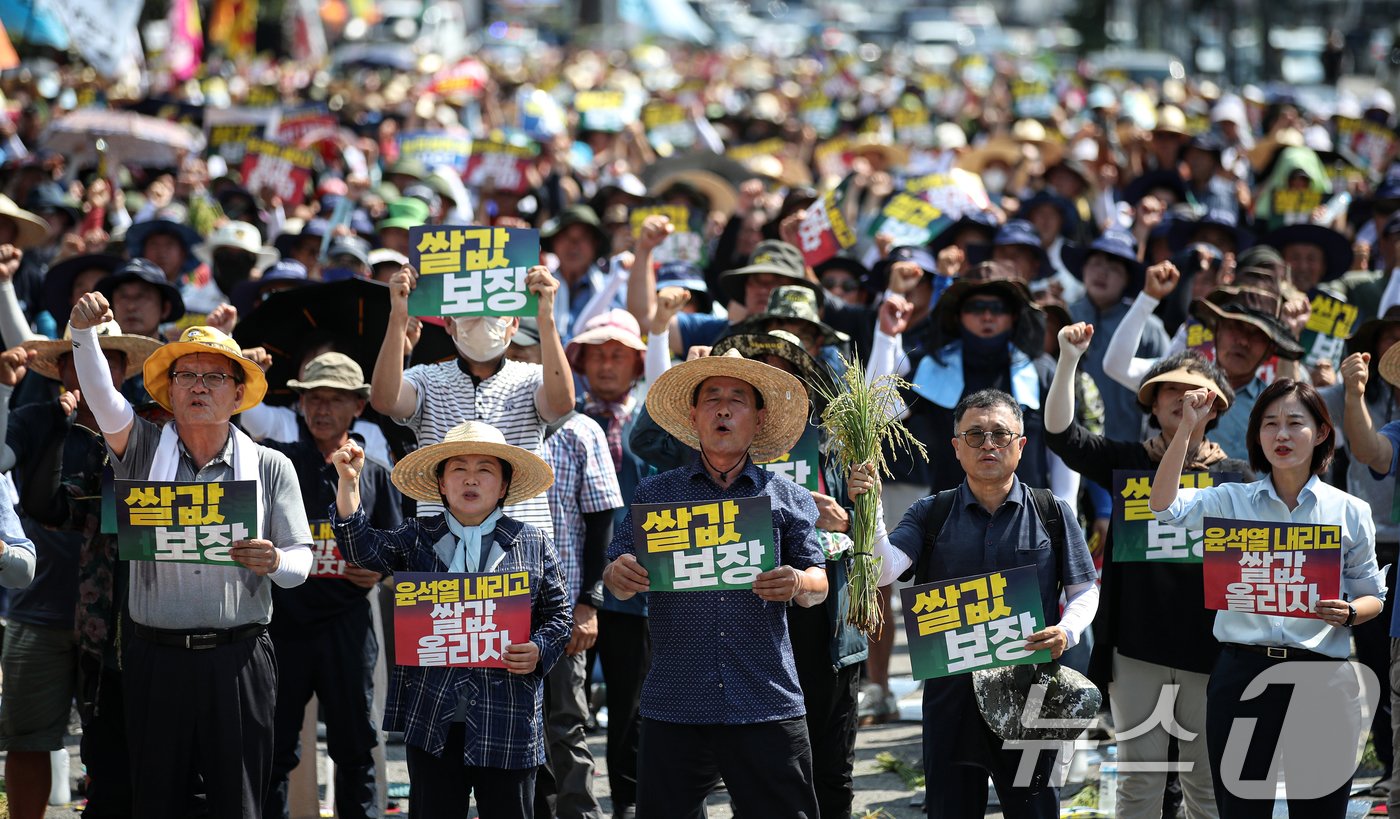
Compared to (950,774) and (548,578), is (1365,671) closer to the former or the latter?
(950,774)

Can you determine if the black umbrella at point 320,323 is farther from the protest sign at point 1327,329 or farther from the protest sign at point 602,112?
the protest sign at point 602,112

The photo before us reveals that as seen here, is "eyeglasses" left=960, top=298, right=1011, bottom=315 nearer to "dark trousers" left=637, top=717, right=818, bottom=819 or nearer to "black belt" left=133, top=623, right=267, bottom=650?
"dark trousers" left=637, top=717, right=818, bottom=819

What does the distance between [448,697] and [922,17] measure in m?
48.8

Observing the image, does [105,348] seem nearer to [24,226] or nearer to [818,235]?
[24,226]

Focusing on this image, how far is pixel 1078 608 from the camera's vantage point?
235 inches

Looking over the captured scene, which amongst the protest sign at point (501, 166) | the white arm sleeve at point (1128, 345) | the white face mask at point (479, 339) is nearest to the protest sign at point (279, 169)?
the protest sign at point (501, 166)

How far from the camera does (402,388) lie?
6.89m

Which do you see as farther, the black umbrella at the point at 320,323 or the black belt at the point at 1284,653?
the black umbrella at the point at 320,323

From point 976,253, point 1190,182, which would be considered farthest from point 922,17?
point 976,253

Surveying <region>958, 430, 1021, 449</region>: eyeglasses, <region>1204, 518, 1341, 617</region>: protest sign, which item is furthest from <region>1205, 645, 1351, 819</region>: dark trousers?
<region>958, 430, 1021, 449</region>: eyeglasses

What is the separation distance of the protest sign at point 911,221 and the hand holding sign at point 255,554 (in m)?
6.22

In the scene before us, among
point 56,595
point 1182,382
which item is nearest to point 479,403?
point 56,595

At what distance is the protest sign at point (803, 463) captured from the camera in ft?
22.1

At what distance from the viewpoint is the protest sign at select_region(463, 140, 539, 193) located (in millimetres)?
14258
